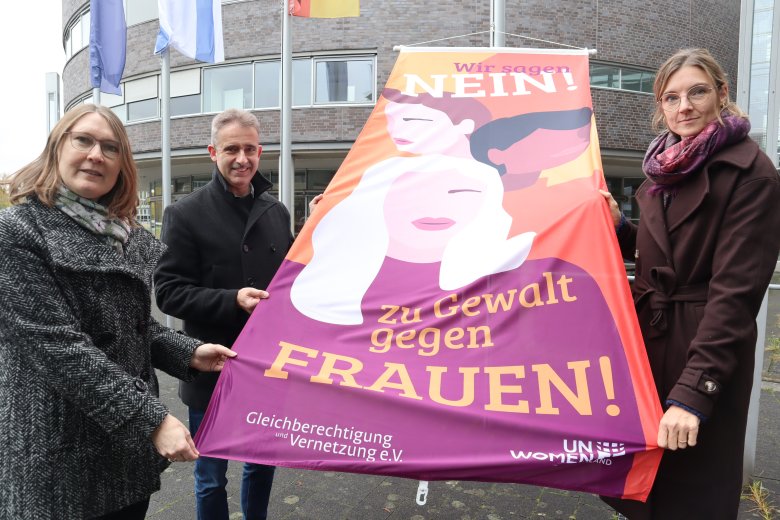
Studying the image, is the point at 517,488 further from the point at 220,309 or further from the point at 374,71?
the point at 374,71

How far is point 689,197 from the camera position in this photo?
1.86 m

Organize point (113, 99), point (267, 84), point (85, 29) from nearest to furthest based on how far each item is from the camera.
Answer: point (267, 84)
point (113, 99)
point (85, 29)

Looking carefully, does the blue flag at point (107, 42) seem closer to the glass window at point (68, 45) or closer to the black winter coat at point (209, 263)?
the black winter coat at point (209, 263)

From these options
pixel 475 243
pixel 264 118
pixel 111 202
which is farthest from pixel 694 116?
pixel 264 118

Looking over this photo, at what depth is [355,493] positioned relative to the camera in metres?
3.46

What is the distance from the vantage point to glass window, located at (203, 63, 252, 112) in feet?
51.4

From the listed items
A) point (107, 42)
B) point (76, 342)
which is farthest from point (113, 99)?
point (76, 342)

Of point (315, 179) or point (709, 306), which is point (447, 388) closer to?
point (709, 306)

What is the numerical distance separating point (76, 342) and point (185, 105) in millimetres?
16358

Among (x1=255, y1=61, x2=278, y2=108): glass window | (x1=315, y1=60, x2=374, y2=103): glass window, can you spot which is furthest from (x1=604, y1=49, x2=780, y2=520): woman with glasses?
(x1=255, y1=61, x2=278, y2=108): glass window

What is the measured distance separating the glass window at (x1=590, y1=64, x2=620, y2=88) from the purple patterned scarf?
1465 centimetres

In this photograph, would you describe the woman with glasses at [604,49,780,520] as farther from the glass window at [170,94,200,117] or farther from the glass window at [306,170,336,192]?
the glass window at [170,94,200,117]

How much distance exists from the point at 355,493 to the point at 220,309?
1730mm

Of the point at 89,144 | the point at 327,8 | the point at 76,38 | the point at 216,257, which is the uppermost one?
the point at 76,38
